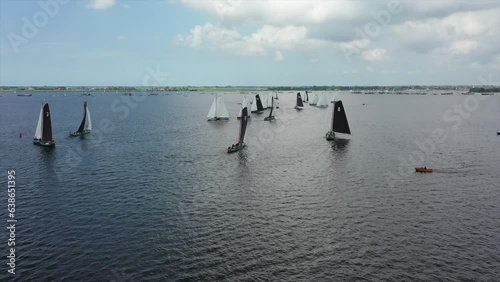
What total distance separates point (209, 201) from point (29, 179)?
108 ft

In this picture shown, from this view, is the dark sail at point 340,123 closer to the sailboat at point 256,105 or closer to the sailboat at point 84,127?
the sailboat at point 84,127

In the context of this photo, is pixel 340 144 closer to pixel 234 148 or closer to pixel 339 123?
pixel 339 123

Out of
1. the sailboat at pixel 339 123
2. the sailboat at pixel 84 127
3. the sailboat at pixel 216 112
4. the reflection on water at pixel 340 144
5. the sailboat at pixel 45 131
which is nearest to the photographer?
the sailboat at pixel 45 131

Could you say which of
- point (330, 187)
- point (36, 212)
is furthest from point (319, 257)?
point (36, 212)

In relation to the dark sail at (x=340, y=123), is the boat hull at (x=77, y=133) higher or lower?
lower

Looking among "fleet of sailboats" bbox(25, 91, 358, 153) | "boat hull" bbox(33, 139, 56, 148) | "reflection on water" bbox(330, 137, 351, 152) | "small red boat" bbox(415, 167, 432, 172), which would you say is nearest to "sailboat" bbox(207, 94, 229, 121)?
"fleet of sailboats" bbox(25, 91, 358, 153)

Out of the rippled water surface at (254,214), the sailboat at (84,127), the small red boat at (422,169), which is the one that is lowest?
the rippled water surface at (254,214)

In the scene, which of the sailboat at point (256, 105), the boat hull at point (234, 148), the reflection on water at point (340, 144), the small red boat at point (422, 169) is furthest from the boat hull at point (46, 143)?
the sailboat at point (256, 105)

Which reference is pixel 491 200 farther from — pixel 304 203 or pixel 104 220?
pixel 104 220

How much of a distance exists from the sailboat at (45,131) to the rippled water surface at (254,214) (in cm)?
384

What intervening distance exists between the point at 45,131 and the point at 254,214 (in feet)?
223

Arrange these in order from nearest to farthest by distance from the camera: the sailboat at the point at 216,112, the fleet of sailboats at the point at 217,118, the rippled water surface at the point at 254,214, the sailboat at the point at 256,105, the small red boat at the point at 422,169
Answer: the rippled water surface at the point at 254,214 < the small red boat at the point at 422,169 < the fleet of sailboats at the point at 217,118 < the sailboat at the point at 216,112 < the sailboat at the point at 256,105

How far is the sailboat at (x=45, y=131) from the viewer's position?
3455 inches

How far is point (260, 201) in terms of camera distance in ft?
169
